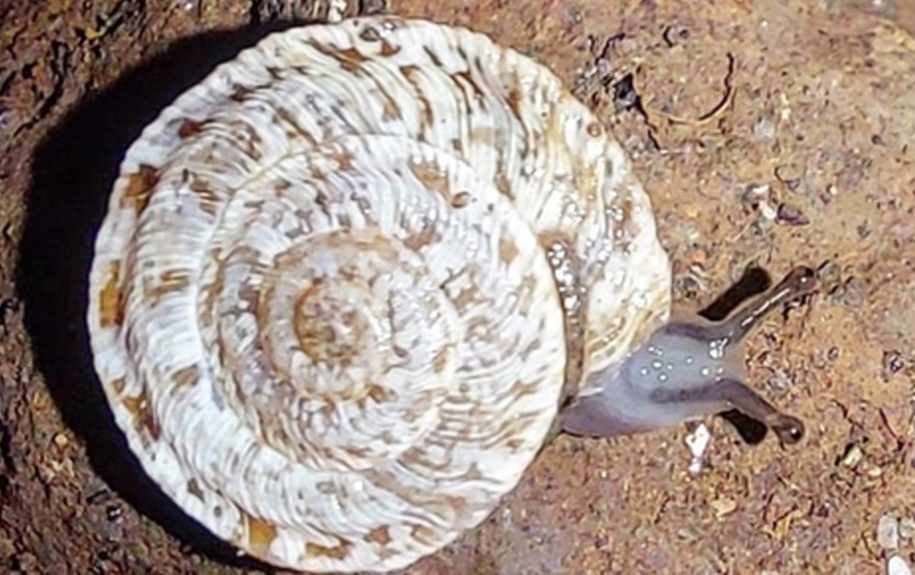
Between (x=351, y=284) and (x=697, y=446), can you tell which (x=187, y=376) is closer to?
(x=351, y=284)

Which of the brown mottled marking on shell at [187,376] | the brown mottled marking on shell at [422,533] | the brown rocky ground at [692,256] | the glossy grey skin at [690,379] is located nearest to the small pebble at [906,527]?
the brown rocky ground at [692,256]

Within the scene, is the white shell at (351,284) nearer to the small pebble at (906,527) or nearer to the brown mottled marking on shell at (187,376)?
the brown mottled marking on shell at (187,376)

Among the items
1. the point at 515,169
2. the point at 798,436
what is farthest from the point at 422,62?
the point at 798,436

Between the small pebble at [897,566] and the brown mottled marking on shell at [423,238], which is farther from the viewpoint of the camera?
the small pebble at [897,566]

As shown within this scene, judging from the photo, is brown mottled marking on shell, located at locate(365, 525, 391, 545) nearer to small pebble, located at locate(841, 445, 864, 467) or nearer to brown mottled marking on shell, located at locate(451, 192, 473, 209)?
brown mottled marking on shell, located at locate(451, 192, 473, 209)

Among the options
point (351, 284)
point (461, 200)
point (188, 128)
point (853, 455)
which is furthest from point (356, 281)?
point (853, 455)

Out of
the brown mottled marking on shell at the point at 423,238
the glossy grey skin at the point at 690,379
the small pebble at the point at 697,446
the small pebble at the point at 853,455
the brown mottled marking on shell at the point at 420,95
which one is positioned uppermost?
the brown mottled marking on shell at the point at 420,95

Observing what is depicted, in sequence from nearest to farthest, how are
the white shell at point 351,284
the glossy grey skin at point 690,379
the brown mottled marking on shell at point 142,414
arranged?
the white shell at point 351,284
the brown mottled marking on shell at point 142,414
the glossy grey skin at point 690,379

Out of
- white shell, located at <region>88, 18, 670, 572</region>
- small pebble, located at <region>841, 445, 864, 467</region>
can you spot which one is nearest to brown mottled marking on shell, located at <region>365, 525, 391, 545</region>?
white shell, located at <region>88, 18, 670, 572</region>
